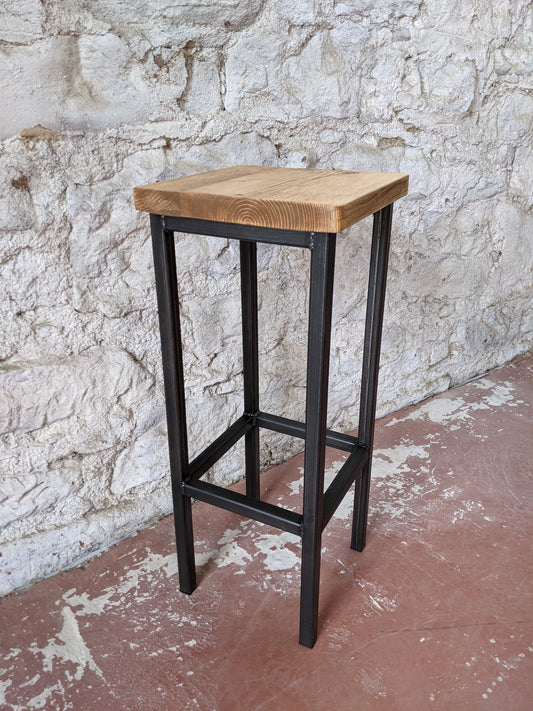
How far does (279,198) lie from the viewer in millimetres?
1099

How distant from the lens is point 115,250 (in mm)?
1600

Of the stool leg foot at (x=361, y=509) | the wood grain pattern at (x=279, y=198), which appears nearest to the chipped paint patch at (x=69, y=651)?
the stool leg foot at (x=361, y=509)

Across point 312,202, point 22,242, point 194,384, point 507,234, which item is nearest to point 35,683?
point 194,384

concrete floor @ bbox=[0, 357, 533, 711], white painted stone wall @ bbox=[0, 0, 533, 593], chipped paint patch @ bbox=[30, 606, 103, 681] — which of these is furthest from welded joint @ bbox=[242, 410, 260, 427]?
chipped paint patch @ bbox=[30, 606, 103, 681]

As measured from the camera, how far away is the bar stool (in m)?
1.12

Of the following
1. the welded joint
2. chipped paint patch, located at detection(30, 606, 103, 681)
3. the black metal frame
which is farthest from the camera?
the welded joint

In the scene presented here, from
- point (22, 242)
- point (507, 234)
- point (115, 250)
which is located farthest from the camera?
point (507, 234)

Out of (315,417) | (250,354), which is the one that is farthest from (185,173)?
(315,417)

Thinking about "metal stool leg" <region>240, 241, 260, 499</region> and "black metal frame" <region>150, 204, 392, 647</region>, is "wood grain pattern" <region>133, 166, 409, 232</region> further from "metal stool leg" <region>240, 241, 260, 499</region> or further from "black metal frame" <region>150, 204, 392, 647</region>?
"metal stool leg" <region>240, 241, 260, 499</region>

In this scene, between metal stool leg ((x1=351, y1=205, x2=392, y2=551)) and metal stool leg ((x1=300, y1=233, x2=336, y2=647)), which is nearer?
metal stool leg ((x1=300, y1=233, x2=336, y2=647))

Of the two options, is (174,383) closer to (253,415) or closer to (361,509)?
(253,415)

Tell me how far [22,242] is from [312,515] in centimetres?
101

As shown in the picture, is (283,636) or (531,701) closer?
(531,701)

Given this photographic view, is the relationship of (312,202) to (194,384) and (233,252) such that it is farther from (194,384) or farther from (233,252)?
(194,384)
